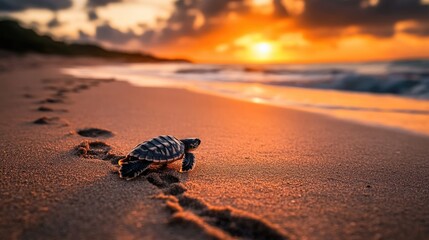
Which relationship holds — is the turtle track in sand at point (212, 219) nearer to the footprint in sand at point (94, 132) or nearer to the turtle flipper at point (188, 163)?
the turtle flipper at point (188, 163)

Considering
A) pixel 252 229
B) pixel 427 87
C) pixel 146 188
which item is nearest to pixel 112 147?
pixel 146 188

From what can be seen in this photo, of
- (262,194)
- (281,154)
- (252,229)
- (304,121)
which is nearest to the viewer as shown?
(252,229)

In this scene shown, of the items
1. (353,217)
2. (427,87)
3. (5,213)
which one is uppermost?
(427,87)

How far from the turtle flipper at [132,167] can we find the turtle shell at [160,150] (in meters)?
0.04

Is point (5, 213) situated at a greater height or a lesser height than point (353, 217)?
lesser

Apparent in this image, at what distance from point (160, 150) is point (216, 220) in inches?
36.1

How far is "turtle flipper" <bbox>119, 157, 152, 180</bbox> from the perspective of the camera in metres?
2.16

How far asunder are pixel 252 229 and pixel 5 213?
4.52ft

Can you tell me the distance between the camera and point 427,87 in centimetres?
999

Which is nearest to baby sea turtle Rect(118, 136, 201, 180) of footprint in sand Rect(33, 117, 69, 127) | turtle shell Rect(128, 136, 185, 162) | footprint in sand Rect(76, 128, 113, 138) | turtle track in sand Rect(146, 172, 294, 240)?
turtle shell Rect(128, 136, 185, 162)

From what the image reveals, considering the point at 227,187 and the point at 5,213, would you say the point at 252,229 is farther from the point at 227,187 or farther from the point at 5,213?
the point at 5,213

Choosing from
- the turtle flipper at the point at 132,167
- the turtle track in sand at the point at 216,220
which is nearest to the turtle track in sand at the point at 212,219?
the turtle track in sand at the point at 216,220

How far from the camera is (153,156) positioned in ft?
7.57

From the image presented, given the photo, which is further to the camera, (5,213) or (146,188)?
(146,188)
